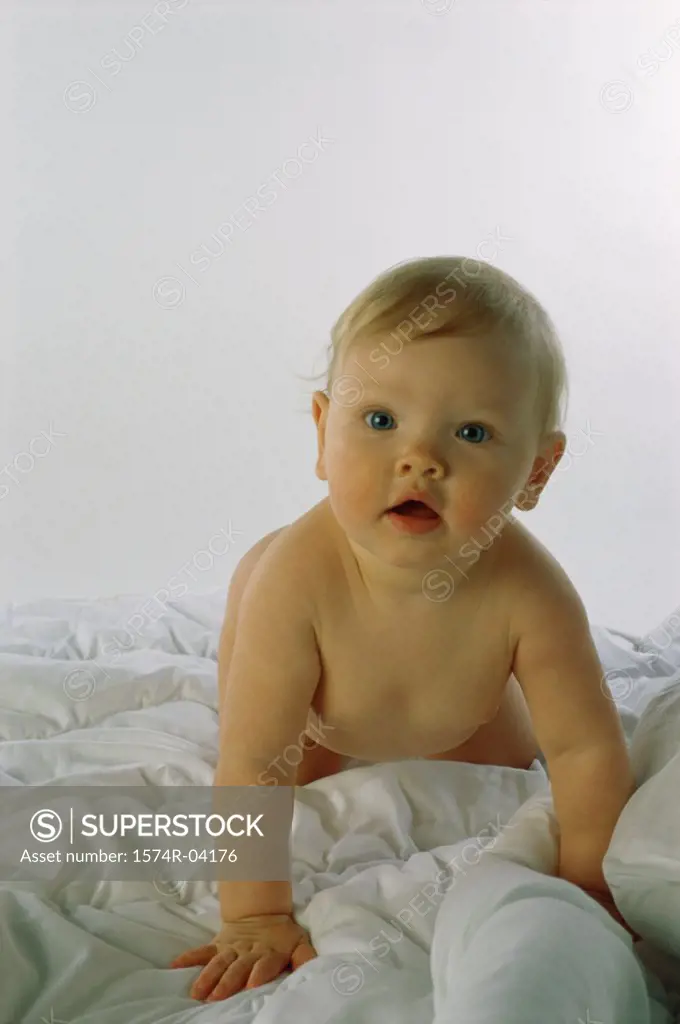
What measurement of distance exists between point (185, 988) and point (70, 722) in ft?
1.35

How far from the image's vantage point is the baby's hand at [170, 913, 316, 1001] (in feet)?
2.19

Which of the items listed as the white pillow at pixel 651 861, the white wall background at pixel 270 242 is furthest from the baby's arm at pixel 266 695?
the white wall background at pixel 270 242

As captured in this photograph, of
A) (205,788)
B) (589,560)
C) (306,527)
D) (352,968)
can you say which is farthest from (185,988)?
(589,560)

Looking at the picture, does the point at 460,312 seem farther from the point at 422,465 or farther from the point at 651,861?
the point at 651,861

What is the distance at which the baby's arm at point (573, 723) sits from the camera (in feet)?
2.44

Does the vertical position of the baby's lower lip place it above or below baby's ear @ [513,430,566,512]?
below

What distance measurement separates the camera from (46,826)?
811mm

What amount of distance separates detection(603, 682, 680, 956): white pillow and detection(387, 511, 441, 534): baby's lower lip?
0.72ft

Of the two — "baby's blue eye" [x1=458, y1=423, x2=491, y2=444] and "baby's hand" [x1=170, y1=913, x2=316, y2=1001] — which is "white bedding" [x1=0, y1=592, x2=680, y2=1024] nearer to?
"baby's hand" [x1=170, y1=913, x2=316, y2=1001]

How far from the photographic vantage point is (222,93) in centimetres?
184

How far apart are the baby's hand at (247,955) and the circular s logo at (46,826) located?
16 centimetres

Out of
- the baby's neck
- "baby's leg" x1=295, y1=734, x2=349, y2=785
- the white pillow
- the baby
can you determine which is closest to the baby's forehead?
the baby

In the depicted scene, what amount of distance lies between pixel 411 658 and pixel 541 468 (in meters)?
0.18

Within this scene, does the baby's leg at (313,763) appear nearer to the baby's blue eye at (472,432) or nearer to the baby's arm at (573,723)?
the baby's arm at (573,723)
